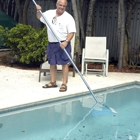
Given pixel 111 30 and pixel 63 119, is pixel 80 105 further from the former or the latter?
pixel 111 30

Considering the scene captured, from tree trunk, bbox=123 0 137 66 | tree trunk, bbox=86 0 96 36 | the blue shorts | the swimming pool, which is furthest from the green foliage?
the swimming pool

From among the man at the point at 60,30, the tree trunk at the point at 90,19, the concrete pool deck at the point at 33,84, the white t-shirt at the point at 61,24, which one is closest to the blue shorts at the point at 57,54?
the man at the point at 60,30

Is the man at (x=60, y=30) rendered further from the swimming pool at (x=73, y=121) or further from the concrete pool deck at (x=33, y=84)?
the swimming pool at (x=73, y=121)

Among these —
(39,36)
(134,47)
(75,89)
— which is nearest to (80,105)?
(75,89)

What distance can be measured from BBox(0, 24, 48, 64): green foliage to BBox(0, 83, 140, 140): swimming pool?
2388 mm

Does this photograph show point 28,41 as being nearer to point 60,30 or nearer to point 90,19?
point 90,19

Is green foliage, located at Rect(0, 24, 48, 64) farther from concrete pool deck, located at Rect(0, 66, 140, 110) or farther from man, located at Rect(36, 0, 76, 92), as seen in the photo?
man, located at Rect(36, 0, 76, 92)

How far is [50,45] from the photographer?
542 cm

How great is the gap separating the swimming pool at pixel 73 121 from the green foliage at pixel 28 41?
7.83ft

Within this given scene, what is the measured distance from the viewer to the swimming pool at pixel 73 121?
373 centimetres

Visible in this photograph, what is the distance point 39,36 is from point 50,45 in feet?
6.84

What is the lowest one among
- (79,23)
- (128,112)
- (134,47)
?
(128,112)

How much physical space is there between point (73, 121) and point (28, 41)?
367 centimetres

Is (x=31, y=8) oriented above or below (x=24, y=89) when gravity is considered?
above
